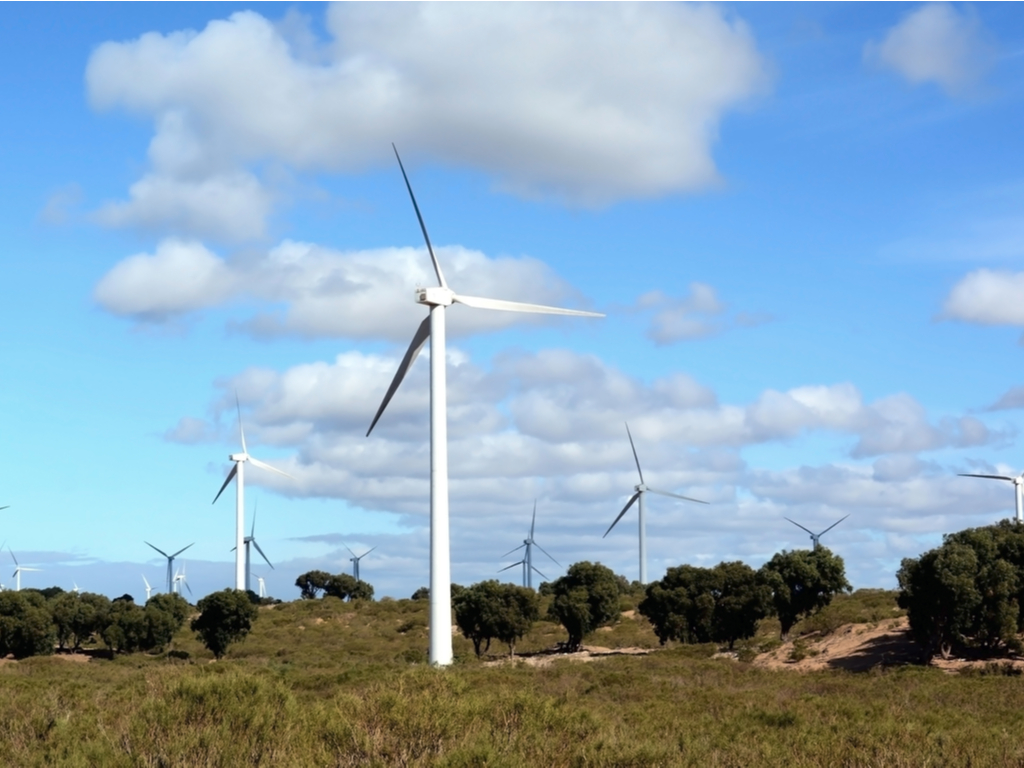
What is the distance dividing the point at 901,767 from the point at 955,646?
42433mm

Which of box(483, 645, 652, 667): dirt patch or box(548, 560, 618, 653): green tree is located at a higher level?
box(548, 560, 618, 653): green tree

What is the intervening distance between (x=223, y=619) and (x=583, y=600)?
27915 mm

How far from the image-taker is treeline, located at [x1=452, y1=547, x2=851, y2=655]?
279ft

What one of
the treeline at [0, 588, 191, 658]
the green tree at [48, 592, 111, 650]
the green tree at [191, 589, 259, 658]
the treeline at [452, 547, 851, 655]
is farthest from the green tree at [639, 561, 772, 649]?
the green tree at [48, 592, 111, 650]

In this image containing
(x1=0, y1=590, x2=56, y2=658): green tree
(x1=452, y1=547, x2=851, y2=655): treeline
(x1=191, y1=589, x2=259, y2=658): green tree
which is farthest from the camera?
(x1=0, y1=590, x2=56, y2=658): green tree

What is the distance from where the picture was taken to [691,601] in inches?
3469

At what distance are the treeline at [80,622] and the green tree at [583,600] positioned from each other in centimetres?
3324

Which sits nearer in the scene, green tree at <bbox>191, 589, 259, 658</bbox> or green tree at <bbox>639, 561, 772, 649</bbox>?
green tree at <bbox>639, 561, 772, 649</bbox>

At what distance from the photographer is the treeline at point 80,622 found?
95.4 metres

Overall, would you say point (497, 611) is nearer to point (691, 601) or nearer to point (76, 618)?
point (691, 601)

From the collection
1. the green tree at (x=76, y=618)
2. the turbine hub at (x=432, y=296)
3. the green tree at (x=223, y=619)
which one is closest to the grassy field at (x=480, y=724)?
the turbine hub at (x=432, y=296)

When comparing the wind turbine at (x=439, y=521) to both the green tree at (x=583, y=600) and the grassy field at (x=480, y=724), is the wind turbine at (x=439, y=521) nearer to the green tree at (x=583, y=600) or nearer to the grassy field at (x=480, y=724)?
the grassy field at (x=480, y=724)

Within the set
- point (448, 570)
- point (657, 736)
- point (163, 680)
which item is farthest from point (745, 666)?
point (163, 680)

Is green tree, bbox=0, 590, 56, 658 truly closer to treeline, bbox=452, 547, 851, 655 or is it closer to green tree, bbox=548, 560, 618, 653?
treeline, bbox=452, 547, 851, 655
